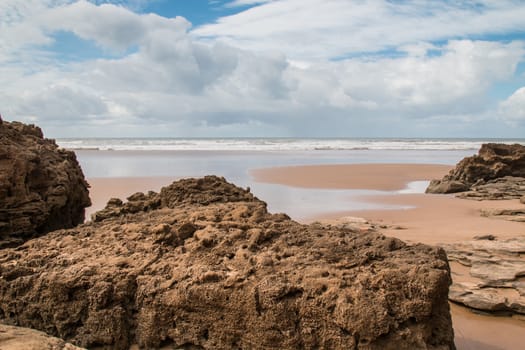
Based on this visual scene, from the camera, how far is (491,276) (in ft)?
17.3

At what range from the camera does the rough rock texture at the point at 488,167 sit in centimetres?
1422

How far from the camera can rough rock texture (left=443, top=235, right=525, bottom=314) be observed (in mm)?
4602

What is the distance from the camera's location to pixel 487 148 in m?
14.8

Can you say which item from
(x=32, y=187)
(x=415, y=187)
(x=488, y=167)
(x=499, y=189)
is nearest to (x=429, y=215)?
(x=499, y=189)

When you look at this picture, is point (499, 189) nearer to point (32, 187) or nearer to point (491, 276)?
point (491, 276)

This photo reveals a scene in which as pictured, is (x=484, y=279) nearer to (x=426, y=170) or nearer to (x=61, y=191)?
(x=61, y=191)

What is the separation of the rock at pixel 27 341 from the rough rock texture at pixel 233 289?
543 mm

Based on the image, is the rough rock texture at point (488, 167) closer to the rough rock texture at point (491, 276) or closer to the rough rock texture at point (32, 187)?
the rough rock texture at point (491, 276)

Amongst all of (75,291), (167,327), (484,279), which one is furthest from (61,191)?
(484,279)

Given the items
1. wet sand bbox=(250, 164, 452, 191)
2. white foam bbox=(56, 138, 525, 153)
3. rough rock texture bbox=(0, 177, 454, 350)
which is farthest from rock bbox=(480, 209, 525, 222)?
white foam bbox=(56, 138, 525, 153)

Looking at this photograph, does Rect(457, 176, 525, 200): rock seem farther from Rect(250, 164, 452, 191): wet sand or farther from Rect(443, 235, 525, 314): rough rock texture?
Rect(443, 235, 525, 314): rough rock texture

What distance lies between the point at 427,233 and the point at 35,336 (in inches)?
261

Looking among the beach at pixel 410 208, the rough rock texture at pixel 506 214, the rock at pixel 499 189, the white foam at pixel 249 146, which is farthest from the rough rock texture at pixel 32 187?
the white foam at pixel 249 146

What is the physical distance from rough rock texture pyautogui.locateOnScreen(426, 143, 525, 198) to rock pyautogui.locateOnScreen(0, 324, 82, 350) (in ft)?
42.4
